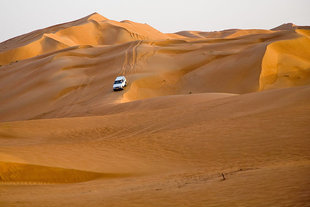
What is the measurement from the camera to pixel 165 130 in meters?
12.0

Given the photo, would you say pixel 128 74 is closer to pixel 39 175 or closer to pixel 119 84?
pixel 119 84

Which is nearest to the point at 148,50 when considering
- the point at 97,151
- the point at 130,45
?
the point at 130,45

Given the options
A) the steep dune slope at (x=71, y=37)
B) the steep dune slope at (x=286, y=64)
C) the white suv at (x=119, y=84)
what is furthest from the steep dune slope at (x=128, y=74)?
the steep dune slope at (x=71, y=37)

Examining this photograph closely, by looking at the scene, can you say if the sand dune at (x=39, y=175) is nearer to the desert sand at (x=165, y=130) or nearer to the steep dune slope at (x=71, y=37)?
the desert sand at (x=165, y=130)

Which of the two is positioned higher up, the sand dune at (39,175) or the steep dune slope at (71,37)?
the steep dune slope at (71,37)

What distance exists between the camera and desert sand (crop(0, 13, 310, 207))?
18.7ft

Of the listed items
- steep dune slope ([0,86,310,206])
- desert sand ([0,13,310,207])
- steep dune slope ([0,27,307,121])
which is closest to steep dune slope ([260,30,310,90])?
desert sand ([0,13,310,207])

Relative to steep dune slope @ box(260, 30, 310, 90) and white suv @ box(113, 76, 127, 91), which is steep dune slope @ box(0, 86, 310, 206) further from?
steep dune slope @ box(260, 30, 310, 90)

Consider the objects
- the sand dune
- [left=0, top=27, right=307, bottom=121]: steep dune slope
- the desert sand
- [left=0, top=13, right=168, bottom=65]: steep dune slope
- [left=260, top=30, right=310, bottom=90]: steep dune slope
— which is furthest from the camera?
A: [left=0, top=13, right=168, bottom=65]: steep dune slope

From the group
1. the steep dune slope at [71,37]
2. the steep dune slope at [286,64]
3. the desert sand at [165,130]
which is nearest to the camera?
the desert sand at [165,130]

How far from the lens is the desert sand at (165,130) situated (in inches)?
224

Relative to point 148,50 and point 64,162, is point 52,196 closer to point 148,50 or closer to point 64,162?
point 64,162

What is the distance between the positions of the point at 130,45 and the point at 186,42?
5950 millimetres

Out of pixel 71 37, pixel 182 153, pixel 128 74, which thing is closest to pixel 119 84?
pixel 128 74
